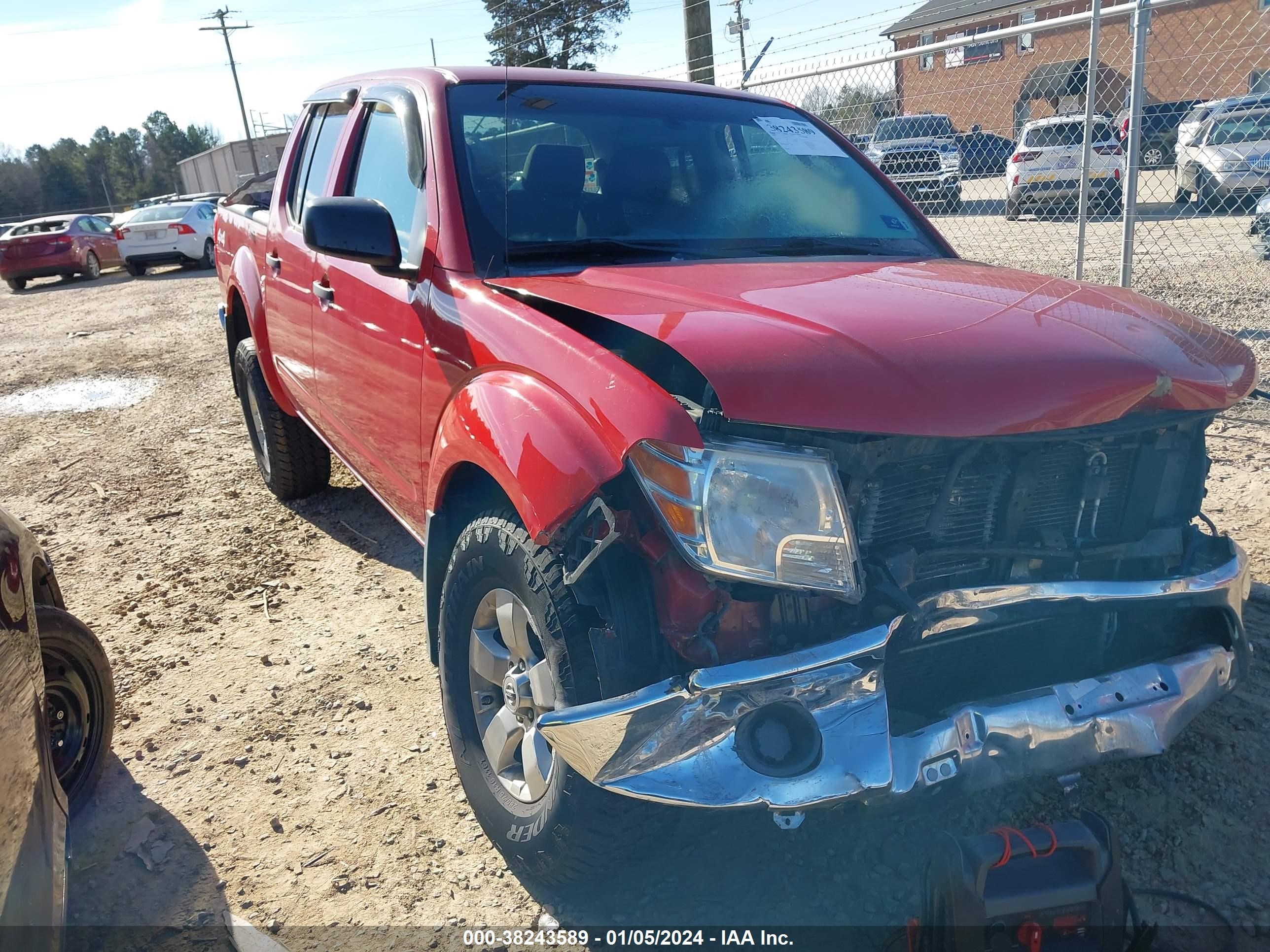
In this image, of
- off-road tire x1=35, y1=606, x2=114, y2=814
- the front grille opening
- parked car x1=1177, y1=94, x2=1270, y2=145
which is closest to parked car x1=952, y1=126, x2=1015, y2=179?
parked car x1=1177, y1=94, x2=1270, y2=145

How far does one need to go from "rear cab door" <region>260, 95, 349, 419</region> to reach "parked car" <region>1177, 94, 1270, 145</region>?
8.24m

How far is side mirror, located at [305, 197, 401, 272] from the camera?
2623 millimetres

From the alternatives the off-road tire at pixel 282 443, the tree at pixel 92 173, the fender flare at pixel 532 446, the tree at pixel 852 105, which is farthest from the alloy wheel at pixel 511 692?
the tree at pixel 92 173

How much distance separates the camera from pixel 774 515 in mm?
1852

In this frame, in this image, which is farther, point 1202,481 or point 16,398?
point 16,398

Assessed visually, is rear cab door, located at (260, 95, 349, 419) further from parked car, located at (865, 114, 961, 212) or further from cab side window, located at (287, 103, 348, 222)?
parked car, located at (865, 114, 961, 212)

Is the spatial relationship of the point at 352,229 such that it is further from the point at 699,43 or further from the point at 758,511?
the point at 699,43

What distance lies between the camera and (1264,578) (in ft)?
11.8

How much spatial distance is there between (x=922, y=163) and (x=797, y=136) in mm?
6776

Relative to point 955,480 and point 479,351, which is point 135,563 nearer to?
point 479,351

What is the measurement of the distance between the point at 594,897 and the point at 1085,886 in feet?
Answer: 3.60

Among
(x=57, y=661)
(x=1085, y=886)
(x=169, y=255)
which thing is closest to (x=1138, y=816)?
(x=1085, y=886)

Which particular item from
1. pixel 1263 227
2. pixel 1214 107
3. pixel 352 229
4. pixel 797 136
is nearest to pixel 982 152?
pixel 1214 107

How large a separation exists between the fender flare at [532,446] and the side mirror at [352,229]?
0.56 m
